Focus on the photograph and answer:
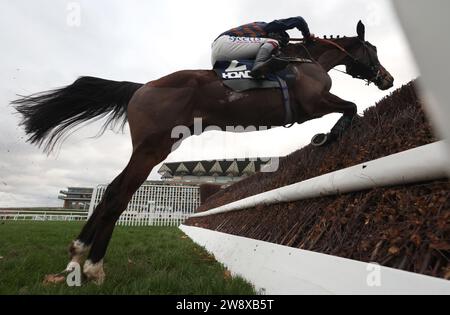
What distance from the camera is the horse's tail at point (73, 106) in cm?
295

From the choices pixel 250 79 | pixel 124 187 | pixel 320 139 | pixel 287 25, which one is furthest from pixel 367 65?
pixel 124 187

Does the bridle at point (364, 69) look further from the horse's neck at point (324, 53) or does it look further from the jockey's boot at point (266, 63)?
the jockey's boot at point (266, 63)

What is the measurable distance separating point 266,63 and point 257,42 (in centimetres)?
38

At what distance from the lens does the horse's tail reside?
116 inches

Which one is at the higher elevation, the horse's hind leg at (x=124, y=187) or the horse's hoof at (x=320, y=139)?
the horse's hoof at (x=320, y=139)

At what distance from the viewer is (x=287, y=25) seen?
310cm

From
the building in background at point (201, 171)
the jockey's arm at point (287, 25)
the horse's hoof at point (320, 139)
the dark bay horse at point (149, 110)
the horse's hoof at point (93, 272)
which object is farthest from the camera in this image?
the building in background at point (201, 171)

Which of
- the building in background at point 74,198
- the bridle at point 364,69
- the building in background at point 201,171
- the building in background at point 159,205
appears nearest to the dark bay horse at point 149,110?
the bridle at point 364,69

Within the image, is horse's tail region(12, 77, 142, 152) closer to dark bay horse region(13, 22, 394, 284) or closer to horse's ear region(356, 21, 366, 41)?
dark bay horse region(13, 22, 394, 284)

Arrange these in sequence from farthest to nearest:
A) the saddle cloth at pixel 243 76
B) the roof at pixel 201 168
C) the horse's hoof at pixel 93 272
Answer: the roof at pixel 201 168 → the saddle cloth at pixel 243 76 → the horse's hoof at pixel 93 272

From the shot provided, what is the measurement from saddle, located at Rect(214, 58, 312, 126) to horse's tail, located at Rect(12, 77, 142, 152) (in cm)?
97

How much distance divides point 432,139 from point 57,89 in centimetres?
328

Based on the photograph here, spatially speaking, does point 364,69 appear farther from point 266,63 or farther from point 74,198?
point 74,198

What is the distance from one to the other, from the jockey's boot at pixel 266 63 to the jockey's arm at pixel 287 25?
Answer: 0.39 metres
